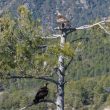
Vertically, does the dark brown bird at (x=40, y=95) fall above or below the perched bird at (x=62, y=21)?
below

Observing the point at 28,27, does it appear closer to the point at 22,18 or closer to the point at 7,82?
the point at 22,18

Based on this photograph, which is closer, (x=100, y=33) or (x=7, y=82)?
(x=7, y=82)

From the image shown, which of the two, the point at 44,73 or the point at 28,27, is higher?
the point at 28,27

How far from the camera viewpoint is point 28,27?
1758cm

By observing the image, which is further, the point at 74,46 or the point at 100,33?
the point at 100,33

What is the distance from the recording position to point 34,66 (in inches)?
694

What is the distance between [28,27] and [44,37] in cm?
84

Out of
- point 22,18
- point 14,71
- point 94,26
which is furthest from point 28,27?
point 94,26

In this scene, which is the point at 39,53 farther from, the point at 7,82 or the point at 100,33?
the point at 100,33

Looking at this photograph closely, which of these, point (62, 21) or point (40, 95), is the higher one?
point (62, 21)

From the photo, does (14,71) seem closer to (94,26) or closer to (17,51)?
(17,51)

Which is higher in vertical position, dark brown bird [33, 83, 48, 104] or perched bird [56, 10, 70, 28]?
perched bird [56, 10, 70, 28]

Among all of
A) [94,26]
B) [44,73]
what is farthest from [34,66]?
[94,26]

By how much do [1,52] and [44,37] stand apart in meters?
1.69
